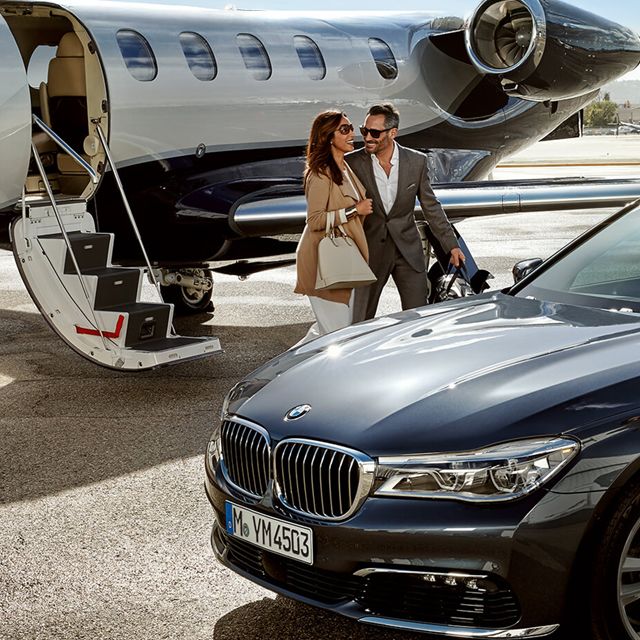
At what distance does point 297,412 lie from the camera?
3.94 metres

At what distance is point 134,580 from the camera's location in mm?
4656

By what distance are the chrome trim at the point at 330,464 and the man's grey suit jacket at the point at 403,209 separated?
10.9 ft

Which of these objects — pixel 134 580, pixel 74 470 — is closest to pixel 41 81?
pixel 74 470

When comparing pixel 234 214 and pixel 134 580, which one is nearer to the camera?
pixel 134 580

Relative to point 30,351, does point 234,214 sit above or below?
above

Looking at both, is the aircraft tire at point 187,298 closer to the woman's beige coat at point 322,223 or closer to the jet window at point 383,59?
the jet window at point 383,59

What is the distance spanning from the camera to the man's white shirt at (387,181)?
6918 millimetres

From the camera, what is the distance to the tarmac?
4.27m

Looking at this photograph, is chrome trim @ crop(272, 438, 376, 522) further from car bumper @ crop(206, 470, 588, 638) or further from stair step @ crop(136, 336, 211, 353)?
stair step @ crop(136, 336, 211, 353)

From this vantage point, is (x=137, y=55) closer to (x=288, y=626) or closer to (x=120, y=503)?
(x=120, y=503)

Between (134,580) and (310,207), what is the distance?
2876 millimetres

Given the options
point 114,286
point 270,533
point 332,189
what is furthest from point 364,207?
point 270,533

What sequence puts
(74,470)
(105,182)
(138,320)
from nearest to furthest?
(74,470), (138,320), (105,182)

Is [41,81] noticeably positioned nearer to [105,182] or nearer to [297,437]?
[105,182]
